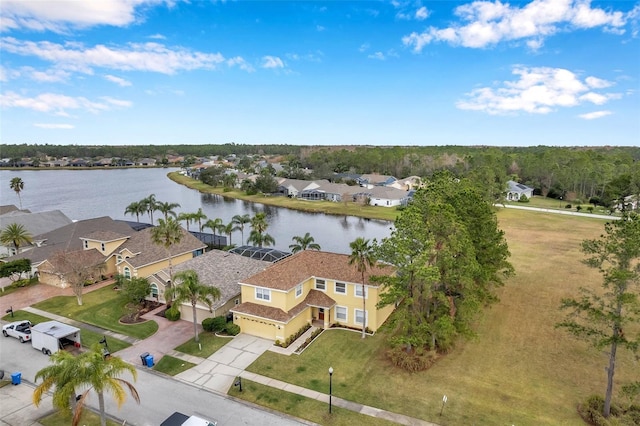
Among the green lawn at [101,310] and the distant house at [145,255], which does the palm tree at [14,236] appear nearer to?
the distant house at [145,255]

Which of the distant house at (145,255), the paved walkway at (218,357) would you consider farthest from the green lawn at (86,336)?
the distant house at (145,255)

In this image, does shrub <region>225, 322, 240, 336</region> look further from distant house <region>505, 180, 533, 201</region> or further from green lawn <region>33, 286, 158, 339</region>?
distant house <region>505, 180, 533, 201</region>

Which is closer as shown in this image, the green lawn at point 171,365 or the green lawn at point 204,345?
the green lawn at point 171,365

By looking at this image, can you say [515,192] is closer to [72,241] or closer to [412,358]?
[412,358]

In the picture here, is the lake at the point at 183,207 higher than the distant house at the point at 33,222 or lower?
lower

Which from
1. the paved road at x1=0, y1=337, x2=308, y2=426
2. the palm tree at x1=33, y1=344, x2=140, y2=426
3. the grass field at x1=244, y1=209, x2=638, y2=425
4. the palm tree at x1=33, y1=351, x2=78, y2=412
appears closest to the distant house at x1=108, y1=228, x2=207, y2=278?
the paved road at x1=0, y1=337, x2=308, y2=426

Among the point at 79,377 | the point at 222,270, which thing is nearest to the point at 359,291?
the point at 222,270

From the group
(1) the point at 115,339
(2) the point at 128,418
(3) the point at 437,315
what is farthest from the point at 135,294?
(3) the point at 437,315
